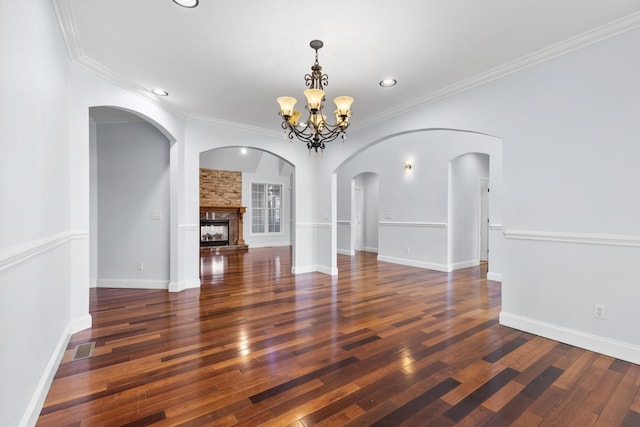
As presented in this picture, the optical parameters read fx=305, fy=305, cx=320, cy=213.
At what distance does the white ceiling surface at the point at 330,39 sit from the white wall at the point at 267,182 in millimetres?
6876

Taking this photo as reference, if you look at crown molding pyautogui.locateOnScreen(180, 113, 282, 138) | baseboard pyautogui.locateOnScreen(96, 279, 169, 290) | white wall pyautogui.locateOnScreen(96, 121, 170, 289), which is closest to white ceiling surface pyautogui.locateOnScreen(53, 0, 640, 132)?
crown molding pyautogui.locateOnScreen(180, 113, 282, 138)

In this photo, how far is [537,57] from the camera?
9.47 ft

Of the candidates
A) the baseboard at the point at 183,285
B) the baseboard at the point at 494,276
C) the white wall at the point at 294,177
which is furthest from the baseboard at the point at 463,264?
the baseboard at the point at 183,285

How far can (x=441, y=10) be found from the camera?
88.2 inches

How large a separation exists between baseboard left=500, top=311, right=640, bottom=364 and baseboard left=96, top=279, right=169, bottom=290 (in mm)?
4598

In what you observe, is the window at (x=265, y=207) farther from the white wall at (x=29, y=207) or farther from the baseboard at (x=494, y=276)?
the white wall at (x=29, y=207)

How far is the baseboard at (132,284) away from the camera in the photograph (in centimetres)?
469

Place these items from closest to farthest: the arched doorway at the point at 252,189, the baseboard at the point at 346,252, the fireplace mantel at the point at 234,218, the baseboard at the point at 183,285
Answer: the baseboard at the point at 183,285 < the baseboard at the point at 346,252 < the arched doorway at the point at 252,189 < the fireplace mantel at the point at 234,218

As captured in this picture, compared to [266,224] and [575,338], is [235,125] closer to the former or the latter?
[575,338]

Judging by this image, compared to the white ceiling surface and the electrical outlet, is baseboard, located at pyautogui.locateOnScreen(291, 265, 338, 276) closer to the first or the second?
the white ceiling surface

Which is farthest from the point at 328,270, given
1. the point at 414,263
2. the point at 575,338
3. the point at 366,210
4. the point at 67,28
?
the point at 67,28

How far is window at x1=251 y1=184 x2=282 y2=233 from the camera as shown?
10837 millimetres

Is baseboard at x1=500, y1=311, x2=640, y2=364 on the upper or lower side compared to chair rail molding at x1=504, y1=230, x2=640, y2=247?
lower

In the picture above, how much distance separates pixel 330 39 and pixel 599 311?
322cm
